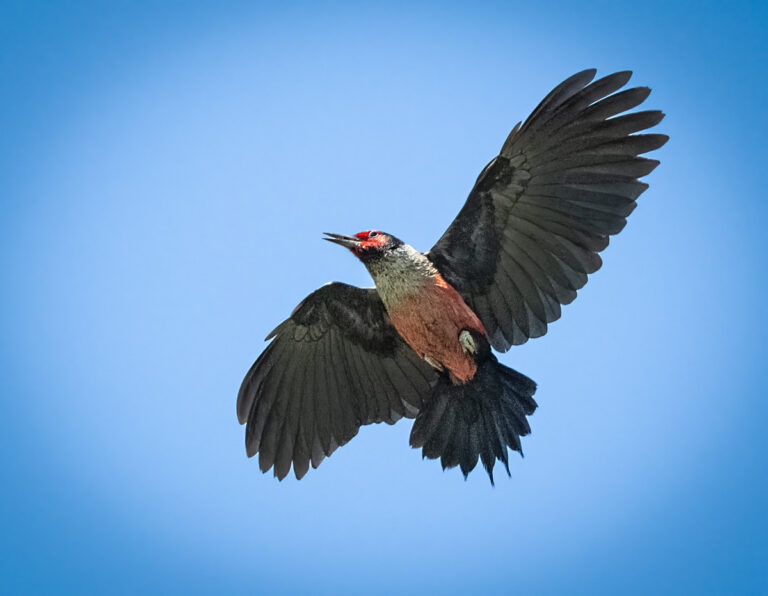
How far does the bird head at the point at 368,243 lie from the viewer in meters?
7.90

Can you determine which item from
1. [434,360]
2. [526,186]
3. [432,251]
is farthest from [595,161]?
[434,360]

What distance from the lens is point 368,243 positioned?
26.0ft

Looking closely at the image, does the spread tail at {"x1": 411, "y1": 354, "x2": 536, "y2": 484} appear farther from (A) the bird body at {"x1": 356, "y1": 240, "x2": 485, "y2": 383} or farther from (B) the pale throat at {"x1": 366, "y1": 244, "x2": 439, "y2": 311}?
(B) the pale throat at {"x1": 366, "y1": 244, "x2": 439, "y2": 311}

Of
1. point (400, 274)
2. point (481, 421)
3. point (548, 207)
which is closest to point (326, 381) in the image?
point (400, 274)

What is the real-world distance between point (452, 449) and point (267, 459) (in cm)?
178

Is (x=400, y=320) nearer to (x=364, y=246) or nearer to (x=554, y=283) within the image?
(x=364, y=246)

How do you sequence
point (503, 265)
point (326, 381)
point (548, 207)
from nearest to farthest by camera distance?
point (548, 207) → point (503, 265) → point (326, 381)

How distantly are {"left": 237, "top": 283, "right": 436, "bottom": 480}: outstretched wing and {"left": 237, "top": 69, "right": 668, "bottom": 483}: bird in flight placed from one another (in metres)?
0.03

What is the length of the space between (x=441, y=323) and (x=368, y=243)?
89 centimetres

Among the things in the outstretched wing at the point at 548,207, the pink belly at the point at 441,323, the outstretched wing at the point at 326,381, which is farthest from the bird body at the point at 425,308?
the outstretched wing at the point at 326,381

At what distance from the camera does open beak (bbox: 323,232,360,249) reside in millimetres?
7934

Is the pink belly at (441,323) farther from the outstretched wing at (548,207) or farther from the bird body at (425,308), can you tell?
the outstretched wing at (548,207)

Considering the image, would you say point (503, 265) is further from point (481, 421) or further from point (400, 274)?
point (481, 421)

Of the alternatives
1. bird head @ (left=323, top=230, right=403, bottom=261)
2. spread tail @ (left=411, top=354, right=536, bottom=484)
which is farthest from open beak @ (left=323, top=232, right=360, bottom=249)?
spread tail @ (left=411, top=354, right=536, bottom=484)
